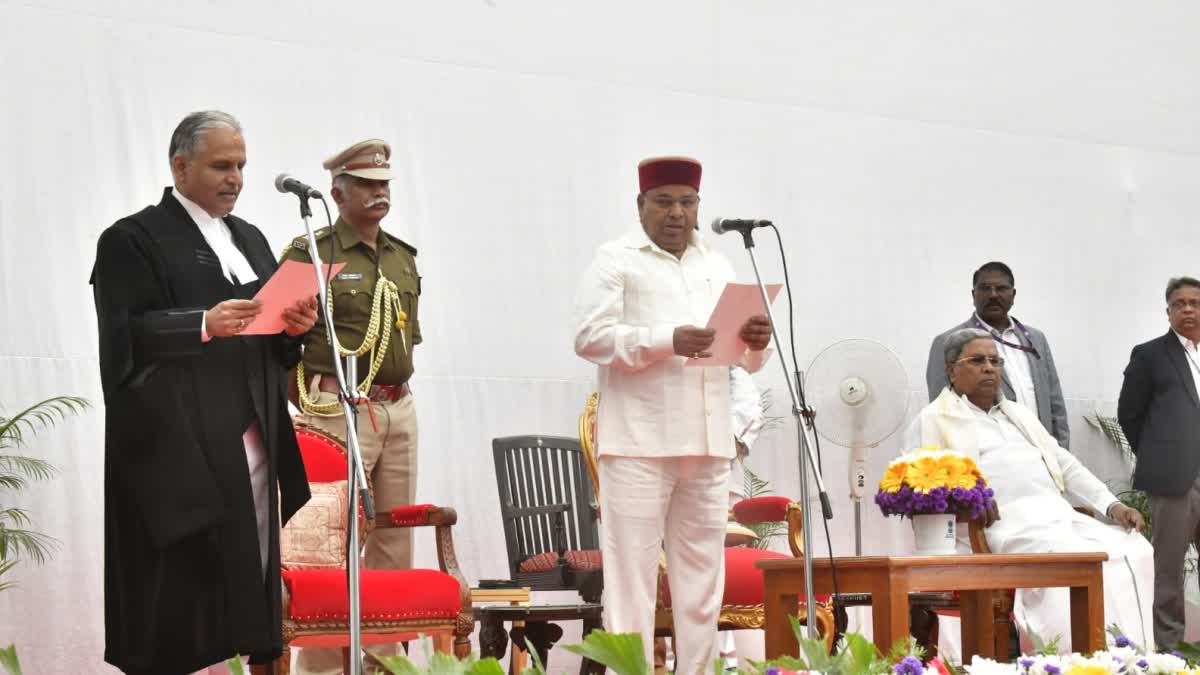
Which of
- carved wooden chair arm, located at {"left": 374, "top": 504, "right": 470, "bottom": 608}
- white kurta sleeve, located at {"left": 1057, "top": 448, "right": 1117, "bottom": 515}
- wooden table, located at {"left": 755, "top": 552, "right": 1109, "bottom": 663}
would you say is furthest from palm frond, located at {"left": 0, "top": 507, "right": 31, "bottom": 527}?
white kurta sleeve, located at {"left": 1057, "top": 448, "right": 1117, "bottom": 515}

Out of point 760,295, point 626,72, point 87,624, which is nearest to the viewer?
point 760,295

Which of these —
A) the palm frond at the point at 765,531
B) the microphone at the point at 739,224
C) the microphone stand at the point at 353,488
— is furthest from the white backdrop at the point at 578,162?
the microphone stand at the point at 353,488

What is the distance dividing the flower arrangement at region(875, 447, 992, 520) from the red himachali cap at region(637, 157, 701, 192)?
3.77ft

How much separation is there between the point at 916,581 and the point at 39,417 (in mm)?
3276

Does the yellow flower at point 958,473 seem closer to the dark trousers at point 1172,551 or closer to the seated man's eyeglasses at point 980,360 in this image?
the seated man's eyeglasses at point 980,360

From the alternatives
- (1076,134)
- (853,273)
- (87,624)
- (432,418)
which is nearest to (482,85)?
(432,418)

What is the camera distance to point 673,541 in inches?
171

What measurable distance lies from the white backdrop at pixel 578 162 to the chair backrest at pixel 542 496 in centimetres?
44

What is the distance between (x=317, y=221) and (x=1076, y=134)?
485cm

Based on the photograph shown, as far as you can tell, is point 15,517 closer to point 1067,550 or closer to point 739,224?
point 739,224

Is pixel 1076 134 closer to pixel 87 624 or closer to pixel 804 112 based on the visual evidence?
pixel 804 112

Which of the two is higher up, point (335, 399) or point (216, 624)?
point (335, 399)

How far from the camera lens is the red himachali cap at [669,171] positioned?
170 inches

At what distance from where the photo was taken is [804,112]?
789cm
